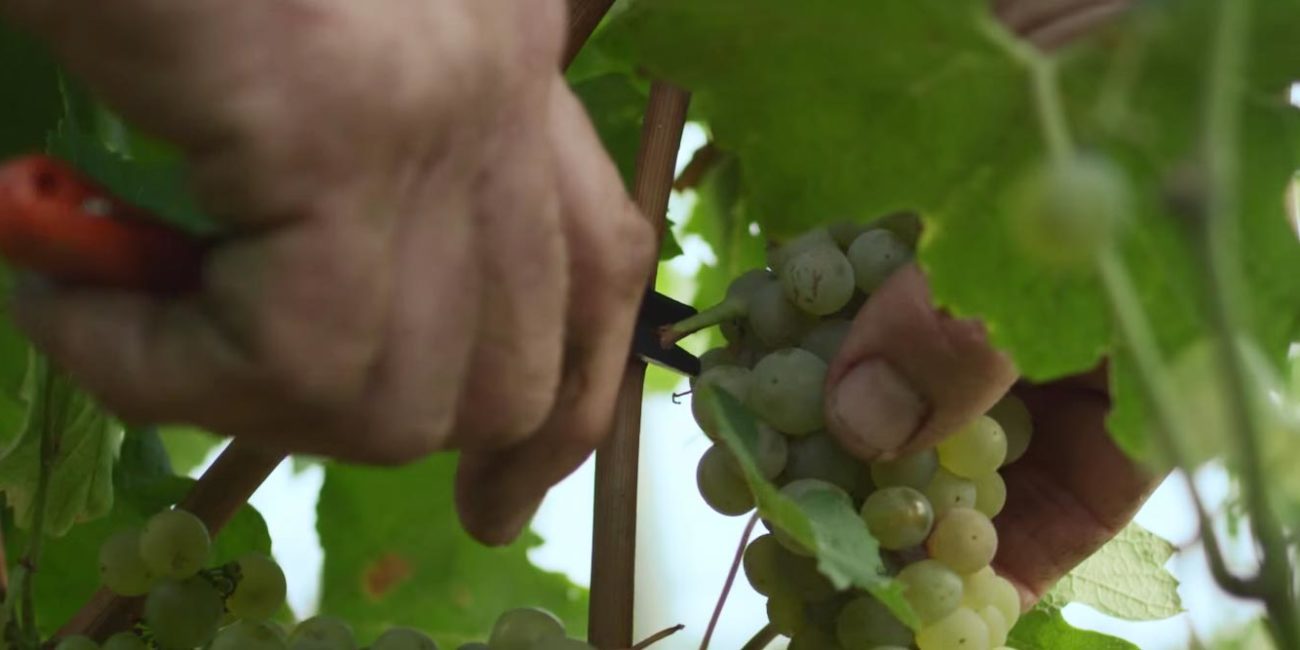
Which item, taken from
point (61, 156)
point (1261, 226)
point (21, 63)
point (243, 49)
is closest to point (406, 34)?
point (243, 49)

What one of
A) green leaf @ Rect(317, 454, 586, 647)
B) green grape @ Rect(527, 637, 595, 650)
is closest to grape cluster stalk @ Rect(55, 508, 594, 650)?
green grape @ Rect(527, 637, 595, 650)

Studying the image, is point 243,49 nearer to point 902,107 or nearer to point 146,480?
point 902,107

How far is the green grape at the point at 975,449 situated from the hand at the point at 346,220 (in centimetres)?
30

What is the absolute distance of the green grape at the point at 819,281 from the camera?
0.65 metres

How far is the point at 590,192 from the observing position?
1.38ft

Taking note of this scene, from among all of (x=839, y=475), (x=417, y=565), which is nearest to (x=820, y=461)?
(x=839, y=475)

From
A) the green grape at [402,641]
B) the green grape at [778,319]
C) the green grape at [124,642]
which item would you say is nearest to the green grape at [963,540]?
the green grape at [778,319]

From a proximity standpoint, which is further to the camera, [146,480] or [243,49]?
[146,480]

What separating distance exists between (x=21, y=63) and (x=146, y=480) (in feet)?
0.82

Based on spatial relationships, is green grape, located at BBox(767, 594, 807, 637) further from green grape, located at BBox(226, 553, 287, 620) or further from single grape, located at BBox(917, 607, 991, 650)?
green grape, located at BBox(226, 553, 287, 620)

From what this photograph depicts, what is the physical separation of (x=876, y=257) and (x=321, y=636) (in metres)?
0.29

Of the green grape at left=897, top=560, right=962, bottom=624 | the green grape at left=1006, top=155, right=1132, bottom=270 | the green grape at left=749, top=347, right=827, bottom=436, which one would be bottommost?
the green grape at left=1006, top=155, right=1132, bottom=270

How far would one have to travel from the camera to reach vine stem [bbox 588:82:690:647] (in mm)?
700

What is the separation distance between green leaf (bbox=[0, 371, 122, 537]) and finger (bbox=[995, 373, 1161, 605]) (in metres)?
0.47
